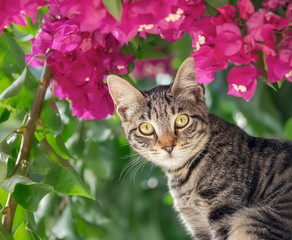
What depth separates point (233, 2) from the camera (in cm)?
84

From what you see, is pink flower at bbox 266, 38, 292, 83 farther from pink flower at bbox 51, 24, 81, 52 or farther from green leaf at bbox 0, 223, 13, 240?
green leaf at bbox 0, 223, 13, 240

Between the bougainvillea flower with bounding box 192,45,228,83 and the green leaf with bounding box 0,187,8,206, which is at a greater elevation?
the bougainvillea flower with bounding box 192,45,228,83

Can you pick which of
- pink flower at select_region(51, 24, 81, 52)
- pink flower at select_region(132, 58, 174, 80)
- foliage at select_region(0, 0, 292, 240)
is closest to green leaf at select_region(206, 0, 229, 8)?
foliage at select_region(0, 0, 292, 240)

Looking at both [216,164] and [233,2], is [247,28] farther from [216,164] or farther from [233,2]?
[216,164]

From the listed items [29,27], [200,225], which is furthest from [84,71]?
[200,225]

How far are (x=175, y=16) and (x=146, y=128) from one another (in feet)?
1.90

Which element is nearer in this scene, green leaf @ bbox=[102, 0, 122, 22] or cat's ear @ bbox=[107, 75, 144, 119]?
green leaf @ bbox=[102, 0, 122, 22]

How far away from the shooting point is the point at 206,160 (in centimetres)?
127

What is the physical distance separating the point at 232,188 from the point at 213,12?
0.49 meters

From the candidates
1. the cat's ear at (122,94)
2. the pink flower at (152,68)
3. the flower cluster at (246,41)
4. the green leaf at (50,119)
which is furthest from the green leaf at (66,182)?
the pink flower at (152,68)

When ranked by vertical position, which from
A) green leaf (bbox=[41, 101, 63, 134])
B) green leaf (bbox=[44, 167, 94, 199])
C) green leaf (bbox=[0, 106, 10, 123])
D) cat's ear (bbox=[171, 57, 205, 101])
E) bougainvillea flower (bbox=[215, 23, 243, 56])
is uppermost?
bougainvillea flower (bbox=[215, 23, 243, 56])

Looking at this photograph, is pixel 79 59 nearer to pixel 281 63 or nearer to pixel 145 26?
pixel 145 26

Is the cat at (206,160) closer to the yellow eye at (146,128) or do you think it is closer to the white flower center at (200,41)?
the yellow eye at (146,128)

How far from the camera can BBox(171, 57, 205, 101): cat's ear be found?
122cm
